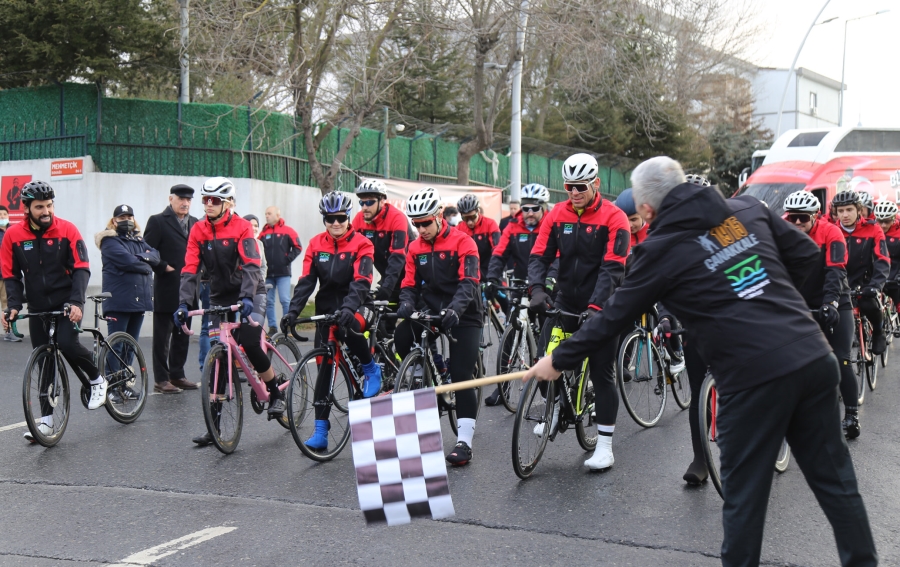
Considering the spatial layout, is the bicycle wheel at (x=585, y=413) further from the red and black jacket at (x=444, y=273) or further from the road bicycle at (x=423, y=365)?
the red and black jacket at (x=444, y=273)

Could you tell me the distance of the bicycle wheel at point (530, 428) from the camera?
6258 mm

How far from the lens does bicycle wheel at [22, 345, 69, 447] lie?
7.31 metres

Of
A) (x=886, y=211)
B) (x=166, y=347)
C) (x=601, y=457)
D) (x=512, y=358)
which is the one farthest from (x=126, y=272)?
(x=886, y=211)

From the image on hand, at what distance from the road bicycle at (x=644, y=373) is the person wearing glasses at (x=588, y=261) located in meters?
1.20

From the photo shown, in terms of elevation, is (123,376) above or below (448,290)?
below

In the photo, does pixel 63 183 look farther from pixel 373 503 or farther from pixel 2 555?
pixel 373 503

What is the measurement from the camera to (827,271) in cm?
735

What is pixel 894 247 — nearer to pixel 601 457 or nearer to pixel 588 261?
pixel 588 261

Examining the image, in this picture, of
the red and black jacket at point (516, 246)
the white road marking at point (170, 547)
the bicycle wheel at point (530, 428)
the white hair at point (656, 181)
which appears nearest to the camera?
the white hair at point (656, 181)

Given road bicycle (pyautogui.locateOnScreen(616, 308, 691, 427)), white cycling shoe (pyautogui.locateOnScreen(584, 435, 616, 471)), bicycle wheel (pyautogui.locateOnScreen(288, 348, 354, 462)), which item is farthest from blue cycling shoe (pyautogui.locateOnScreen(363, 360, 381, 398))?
road bicycle (pyautogui.locateOnScreen(616, 308, 691, 427))

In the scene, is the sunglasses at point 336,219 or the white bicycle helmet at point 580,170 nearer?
the white bicycle helmet at point 580,170

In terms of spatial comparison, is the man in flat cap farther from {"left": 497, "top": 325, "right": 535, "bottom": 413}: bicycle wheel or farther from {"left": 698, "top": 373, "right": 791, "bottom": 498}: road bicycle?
{"left": 698, "top": 373, "right": 791, "bottom": 498}: road bicycle

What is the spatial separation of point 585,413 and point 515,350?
2.12 meters

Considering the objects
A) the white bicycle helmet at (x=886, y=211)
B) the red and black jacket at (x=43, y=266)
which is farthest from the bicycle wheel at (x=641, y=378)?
the white bicycle helmet at (x=886, y=211)
